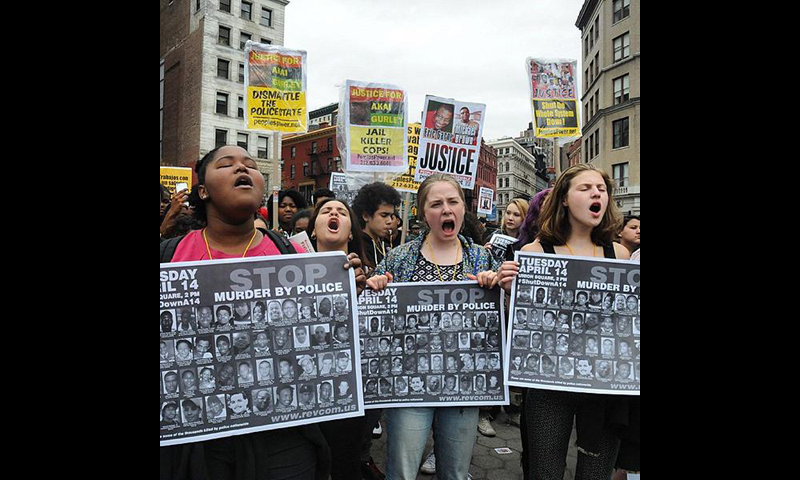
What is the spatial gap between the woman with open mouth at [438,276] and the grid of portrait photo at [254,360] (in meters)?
0.42

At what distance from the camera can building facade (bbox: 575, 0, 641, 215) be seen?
113 feet

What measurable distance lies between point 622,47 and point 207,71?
105 feet

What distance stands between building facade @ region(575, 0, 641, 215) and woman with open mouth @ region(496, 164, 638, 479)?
111ft

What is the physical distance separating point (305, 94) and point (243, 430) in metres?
5.49

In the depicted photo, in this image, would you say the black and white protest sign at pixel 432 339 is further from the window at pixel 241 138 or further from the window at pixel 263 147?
the window at pixel 263 147

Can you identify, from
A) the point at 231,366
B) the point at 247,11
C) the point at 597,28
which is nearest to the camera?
the point at 231,366

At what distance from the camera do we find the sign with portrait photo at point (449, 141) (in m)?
6.34

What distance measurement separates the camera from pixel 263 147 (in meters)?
40.9

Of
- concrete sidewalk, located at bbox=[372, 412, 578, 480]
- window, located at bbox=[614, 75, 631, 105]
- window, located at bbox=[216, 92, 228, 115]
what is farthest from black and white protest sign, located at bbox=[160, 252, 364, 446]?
window, located at bbox=[216, 92, 228, 115]

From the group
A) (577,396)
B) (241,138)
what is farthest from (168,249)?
(241,138)

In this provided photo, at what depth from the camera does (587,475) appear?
7.50 ft

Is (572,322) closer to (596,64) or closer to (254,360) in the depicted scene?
(254,360)

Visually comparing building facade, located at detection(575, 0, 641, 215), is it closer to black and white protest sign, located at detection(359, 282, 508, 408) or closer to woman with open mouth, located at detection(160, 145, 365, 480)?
black and white protest sign, located at detection(359, 282, 508, 408)
